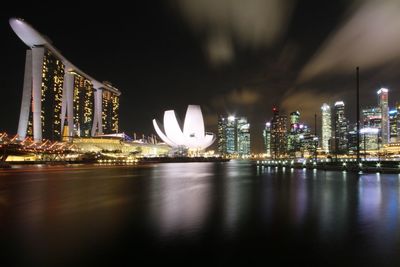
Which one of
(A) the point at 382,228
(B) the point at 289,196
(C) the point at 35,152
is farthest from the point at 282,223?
(C) the point at 35,152

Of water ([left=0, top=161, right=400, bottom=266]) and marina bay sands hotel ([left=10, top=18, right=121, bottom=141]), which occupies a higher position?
marina bay sands hotel ([left=10, top=18, right=121, bottom=141])

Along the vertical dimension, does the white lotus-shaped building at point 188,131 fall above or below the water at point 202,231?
above

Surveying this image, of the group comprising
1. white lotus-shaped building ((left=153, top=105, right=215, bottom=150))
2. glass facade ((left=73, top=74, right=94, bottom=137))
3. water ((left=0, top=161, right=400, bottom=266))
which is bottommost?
water ((left=0, top=161, right=400, bottom=266))

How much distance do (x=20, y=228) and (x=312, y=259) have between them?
6.87 m

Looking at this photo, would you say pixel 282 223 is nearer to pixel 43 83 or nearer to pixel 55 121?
pixel 43 83

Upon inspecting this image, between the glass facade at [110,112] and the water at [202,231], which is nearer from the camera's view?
the water at [202,231]

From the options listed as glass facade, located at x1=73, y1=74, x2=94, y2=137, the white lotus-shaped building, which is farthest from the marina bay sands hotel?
the white lotus-shaped building

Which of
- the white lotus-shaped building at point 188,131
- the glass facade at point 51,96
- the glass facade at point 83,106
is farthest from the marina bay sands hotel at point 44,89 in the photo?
the white lotus-shaped building at point 188,131

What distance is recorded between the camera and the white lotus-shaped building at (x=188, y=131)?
9244cm

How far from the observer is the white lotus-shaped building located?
92.4 metres

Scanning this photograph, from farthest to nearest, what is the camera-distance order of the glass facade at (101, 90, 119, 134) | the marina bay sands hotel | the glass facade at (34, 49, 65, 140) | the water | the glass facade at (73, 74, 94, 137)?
the glass facade at (101, 90, 119, 134) → the glass facade at (73, 74, 94, 137) → the glass facade at (34, 49, 65, 140) → the marina bay sands hotel → the water

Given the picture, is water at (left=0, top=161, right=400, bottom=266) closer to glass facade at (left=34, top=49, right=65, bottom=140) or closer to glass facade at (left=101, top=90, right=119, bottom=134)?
glass facade at (left=34, top=49, right=65, bottom=140)

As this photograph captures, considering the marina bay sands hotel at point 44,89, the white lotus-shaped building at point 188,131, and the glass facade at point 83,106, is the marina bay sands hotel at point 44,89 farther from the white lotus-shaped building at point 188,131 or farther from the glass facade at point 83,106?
the white lotus-shaped building at point 188,131

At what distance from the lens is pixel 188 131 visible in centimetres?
9525
